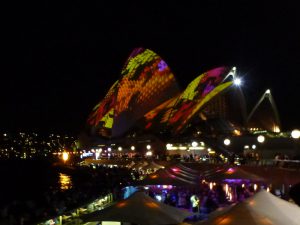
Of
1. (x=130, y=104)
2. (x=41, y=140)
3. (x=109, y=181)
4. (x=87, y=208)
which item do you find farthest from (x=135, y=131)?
(x=41, y=140)

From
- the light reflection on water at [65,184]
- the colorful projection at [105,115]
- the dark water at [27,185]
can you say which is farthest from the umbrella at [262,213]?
the colorful projection at [105,115]

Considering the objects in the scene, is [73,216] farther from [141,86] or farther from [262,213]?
[141,86]

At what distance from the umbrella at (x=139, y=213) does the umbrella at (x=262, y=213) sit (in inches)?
95.3

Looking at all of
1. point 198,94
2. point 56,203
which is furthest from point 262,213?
point 198,94

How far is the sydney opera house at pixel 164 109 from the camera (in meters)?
55.1

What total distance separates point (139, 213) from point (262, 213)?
134 inches

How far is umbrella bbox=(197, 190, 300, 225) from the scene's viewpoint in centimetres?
682

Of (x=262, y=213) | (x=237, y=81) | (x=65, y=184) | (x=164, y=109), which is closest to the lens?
(x=262, y=213)

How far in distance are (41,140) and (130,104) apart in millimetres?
78252

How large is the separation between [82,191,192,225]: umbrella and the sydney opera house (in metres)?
42.3

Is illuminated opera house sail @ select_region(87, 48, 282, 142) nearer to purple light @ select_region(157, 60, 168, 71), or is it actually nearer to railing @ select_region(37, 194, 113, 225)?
purple light @ select_region(157, 60, 168, 71)

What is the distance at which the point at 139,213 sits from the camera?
9.83 m

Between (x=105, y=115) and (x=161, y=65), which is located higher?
(x=161, y=65)

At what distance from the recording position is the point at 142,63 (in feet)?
198
